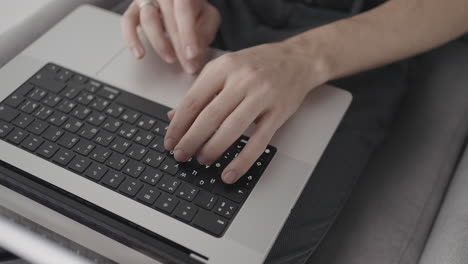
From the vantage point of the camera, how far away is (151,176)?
1.54 feet

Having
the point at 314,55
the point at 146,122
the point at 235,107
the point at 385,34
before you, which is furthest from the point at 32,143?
the point at 385,34

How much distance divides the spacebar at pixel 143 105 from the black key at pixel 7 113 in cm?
12

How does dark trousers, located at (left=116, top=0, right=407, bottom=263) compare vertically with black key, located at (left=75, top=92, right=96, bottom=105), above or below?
above

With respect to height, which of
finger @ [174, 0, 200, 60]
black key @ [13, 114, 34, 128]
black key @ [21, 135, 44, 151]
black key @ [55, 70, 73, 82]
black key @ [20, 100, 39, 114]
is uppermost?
finger @ [174, 0, 200, 60]

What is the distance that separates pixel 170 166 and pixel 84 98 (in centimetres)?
15

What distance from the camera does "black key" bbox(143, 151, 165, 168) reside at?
1.58ft

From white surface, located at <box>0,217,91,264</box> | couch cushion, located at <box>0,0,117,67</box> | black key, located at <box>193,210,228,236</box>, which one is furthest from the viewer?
couch cushion, located at <box>0,0,117,67</box>

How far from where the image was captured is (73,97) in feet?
1.78

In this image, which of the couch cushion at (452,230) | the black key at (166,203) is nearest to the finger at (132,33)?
the black key at (166,203)

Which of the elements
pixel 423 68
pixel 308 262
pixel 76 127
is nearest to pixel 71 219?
pixel 76 127

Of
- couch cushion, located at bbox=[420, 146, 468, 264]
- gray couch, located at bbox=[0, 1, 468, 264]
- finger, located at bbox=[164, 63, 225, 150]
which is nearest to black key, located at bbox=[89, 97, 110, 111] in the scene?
finger, located at bbox=[164, 63, 225, 150]

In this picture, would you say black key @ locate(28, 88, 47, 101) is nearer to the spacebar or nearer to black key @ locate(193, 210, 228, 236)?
the spacebar

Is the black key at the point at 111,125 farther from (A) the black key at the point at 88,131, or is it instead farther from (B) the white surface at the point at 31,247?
(B) the white surface at the point at 31,247

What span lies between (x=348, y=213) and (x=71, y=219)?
1.10 feet
